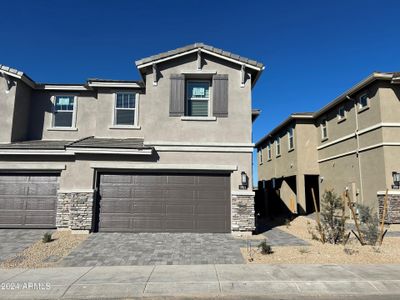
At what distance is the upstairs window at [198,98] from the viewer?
13.1 meters

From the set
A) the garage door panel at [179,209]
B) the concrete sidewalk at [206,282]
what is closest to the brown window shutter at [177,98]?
the garage door panel at [179,209]

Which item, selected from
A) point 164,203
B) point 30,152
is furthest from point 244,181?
point 30,152

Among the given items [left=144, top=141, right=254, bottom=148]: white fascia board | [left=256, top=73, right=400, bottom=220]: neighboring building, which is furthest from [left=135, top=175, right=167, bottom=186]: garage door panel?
[left=256, top=73, right=400, bottom=220]: neighboring building

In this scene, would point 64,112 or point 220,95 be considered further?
point 64,112

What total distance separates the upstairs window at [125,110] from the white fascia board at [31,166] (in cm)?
324

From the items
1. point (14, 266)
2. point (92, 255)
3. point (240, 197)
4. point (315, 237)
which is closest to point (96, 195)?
point (92, 255)

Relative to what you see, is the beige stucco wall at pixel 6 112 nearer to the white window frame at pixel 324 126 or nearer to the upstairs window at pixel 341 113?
the upstairs window at pixel 341 113

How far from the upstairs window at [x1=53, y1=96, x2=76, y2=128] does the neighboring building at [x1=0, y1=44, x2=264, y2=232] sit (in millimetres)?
1427

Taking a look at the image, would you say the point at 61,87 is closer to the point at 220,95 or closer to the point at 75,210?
the point at 75,210

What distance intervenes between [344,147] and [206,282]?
14613 mm

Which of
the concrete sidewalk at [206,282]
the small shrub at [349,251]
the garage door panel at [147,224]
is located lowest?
the concrete sidewalk at [206,282]

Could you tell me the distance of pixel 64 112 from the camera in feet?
48.8

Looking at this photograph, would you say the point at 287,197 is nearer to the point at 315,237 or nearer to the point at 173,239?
the point at 315,237

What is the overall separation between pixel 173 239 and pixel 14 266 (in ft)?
16.2
